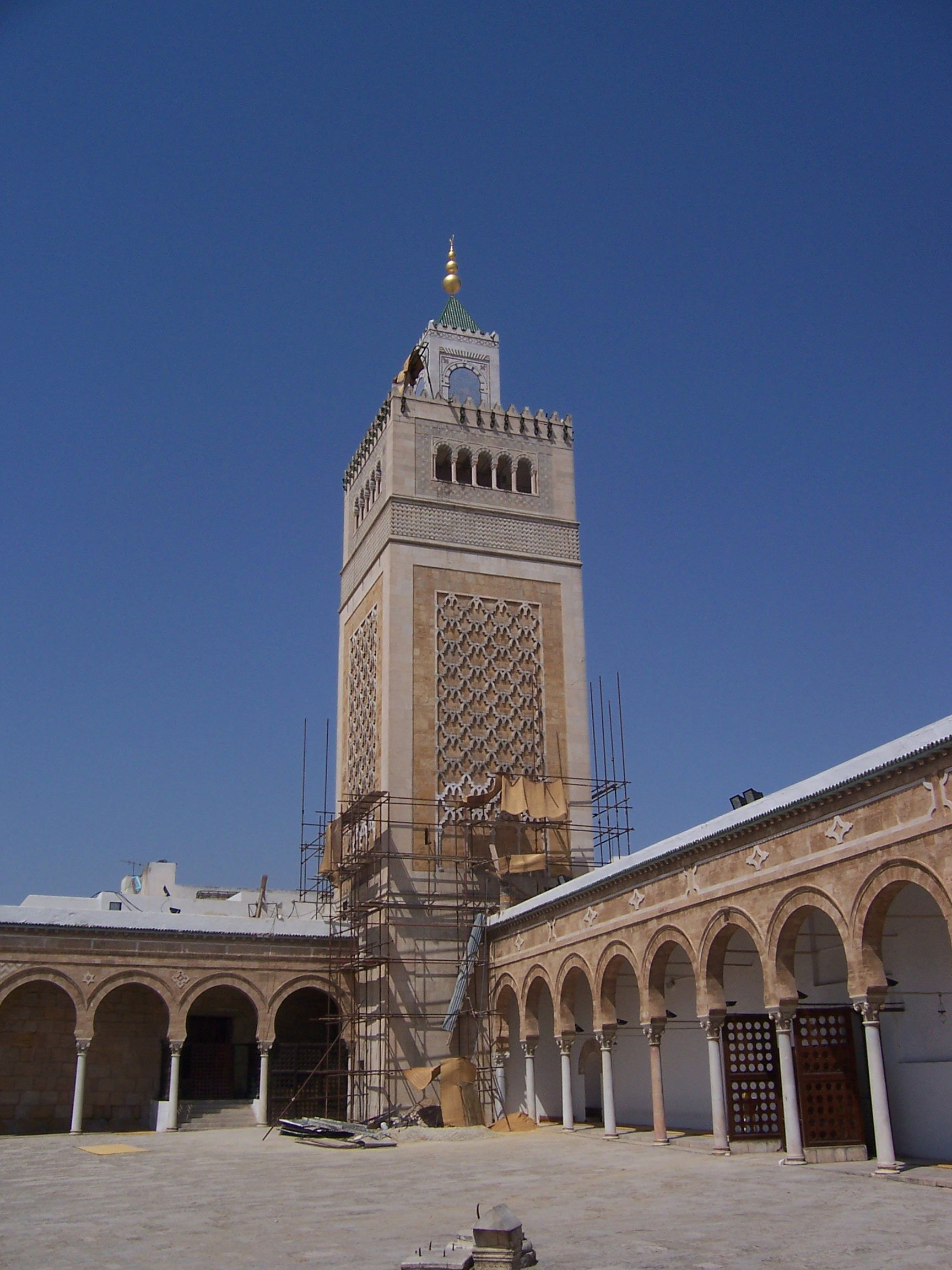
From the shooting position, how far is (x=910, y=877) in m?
12.0

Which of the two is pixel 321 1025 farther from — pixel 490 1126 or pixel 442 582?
pixel 442 582

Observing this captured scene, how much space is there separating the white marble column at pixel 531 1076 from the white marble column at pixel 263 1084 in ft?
16.0

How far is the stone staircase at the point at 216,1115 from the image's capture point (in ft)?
75.2

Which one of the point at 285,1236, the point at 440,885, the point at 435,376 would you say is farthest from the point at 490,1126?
the point at 435,376

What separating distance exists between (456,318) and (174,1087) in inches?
745

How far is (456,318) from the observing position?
30812 millimetres

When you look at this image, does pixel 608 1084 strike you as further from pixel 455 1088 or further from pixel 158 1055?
pixel 158 1055

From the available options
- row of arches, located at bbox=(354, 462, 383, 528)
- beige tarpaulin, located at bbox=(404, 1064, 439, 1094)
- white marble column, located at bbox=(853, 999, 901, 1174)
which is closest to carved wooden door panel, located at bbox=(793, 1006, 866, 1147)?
white marble column, located at bbox=(853, 999, 901, 1174)

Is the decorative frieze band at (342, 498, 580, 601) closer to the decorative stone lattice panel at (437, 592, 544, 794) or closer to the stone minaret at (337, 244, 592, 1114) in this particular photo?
the stone minaret at (337, 244, 592, 1114)

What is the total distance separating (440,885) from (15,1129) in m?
9.02

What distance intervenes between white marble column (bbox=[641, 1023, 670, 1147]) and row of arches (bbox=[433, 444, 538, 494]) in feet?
46.4

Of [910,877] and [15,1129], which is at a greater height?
[910,877]

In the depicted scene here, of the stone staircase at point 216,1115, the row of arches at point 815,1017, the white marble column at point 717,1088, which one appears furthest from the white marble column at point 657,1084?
the stone staircase at point 216,1115

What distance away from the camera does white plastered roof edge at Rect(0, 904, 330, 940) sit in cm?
2259
